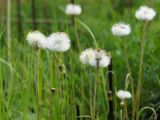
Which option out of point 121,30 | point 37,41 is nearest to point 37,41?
point 37,41

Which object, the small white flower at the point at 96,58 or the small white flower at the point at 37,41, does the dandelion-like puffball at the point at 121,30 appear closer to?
the small white flower at the point at 96,58

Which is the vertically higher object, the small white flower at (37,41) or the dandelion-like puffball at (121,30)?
the dandelion-like puffball at (121,30)

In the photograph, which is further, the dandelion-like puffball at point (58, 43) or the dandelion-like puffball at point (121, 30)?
the dandelion-like puffball at point (121, 30)

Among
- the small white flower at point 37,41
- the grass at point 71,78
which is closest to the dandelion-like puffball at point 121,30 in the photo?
the grass at point 71,78

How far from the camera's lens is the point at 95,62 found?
1702mm

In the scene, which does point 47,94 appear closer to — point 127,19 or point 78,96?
point 78,96

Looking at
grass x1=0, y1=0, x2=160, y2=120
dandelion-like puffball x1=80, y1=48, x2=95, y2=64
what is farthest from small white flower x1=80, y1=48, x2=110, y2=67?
grass x1=0, y1=0, x2=160, y2=120

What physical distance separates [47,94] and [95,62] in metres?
0.52

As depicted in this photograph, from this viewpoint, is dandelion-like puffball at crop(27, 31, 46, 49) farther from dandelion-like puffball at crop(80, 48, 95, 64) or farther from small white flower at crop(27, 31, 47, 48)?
dandelion-like puffball at crop(80, 48, 95, 64)

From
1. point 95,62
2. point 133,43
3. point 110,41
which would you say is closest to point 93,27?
point 110,41

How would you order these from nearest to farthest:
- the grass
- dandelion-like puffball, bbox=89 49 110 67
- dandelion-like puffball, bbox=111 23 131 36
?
dandelion-like puffball, bbox=89 49 110 67 < dandelion-like puffball, bbox=111 23 131 36 < the grass

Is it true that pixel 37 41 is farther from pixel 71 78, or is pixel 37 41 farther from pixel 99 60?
pixel 71 78

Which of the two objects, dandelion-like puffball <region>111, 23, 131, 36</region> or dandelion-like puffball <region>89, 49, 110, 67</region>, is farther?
dandelion-like puffball <region>111, 23, 131, 36</region>

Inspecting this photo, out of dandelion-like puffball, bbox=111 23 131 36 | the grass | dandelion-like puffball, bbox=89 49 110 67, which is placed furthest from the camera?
the grass
